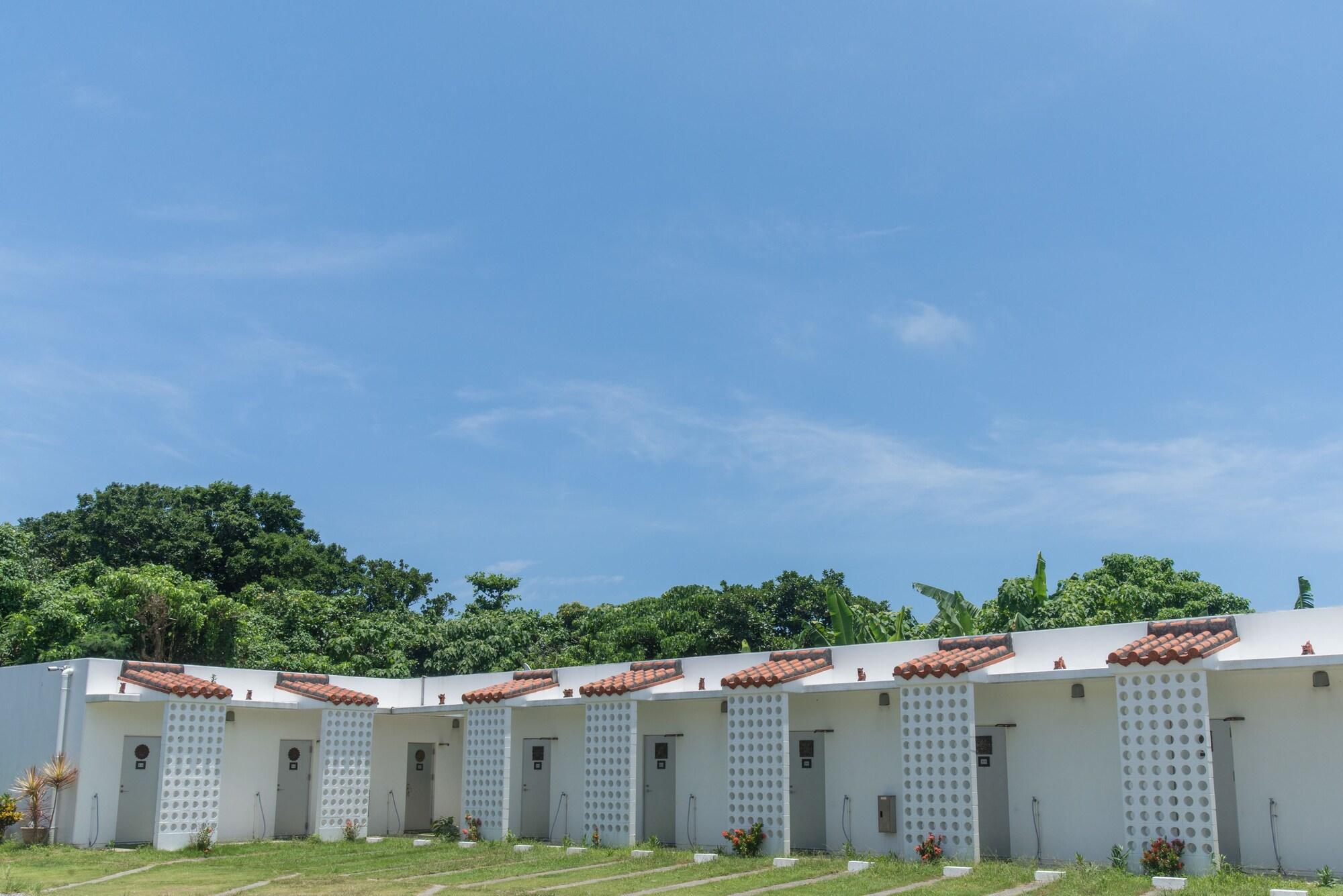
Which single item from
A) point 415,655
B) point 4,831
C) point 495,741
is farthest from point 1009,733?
point 415,655

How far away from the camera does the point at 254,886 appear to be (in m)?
15.6

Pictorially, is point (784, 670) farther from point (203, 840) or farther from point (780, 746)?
point (203, 840)

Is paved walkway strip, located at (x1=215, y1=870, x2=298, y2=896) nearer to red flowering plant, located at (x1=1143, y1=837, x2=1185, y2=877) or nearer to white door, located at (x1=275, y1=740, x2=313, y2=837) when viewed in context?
white door, located at (x1=275, y1=740, x2=313, y2=837)

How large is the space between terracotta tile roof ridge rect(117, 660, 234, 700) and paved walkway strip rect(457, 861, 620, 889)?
761 centimetres

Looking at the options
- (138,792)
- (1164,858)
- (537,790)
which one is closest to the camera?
(1164,858)

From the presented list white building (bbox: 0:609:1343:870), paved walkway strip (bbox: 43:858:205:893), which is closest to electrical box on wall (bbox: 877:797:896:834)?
white building (bbox: 0:609:1343:870)

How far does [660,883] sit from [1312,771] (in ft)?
26.9

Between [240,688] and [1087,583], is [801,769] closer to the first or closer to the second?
[240,688]

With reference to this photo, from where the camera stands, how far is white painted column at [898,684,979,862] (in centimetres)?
1583

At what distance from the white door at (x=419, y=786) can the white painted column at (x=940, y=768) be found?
12521 mm

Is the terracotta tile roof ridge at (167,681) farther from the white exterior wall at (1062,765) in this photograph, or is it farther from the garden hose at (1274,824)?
the garden hose at (1274,824)

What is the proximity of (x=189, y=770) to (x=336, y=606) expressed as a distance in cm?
1916

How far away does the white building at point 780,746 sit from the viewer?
14.2m

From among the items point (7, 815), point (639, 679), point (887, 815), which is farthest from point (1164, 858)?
point (7, 815)
